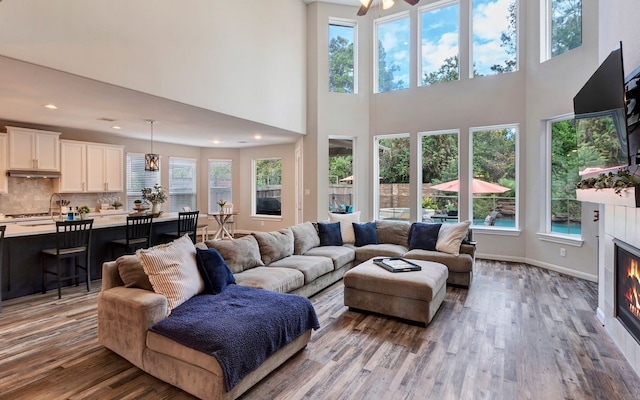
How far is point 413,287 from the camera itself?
10.6 feet

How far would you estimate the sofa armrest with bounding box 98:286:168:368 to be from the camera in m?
2.29

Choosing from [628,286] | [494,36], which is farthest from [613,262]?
[494,36]

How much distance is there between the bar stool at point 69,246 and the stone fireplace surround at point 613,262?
5.74 metres

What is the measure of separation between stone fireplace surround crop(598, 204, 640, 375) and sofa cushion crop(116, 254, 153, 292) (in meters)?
3.82

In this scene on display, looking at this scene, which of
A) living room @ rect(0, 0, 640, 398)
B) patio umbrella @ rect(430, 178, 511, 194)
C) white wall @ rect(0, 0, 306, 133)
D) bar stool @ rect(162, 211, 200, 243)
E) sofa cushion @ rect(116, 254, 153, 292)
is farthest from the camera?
patio umbrella @ rect(430, 178, 511, 194)

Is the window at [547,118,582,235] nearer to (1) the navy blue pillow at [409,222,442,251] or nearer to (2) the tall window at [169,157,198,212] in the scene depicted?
(1) the navy blue pillow at [409,222,442,251]

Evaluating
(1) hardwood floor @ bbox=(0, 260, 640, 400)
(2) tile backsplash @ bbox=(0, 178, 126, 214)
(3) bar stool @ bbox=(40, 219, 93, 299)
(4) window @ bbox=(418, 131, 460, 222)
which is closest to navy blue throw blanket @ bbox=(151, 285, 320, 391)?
(1) hardwood floor @ bbox=(0, 260, 640, 400)

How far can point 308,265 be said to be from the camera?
3.96m

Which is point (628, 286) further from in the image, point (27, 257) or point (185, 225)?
point (27, 257)

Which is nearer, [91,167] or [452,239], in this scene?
[452,239]

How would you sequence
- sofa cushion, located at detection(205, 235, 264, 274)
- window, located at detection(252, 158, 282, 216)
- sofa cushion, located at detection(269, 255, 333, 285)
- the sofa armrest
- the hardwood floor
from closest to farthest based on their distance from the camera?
the hardwood floor, the sofa armrest, sofa cushion, located at detection(205, 235, 264, 274), sofa cushion, located at detection(269, 255, 333, 285), window, located at detection(252, 158, 282, 216)

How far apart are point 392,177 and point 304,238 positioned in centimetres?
318

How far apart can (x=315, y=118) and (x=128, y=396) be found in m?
5.69

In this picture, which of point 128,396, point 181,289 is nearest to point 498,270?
point 181,289
